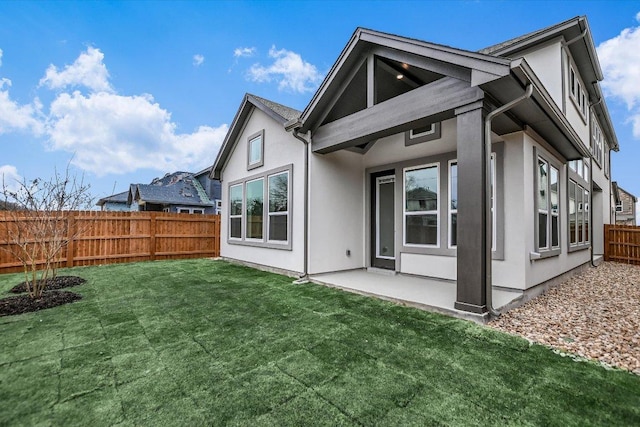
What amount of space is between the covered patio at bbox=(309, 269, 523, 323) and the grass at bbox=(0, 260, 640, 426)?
0.27 m

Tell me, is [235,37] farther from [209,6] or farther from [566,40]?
[566,40]

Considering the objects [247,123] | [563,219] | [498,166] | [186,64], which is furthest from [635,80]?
[186,64]

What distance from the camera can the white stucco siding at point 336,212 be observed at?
6.61 m

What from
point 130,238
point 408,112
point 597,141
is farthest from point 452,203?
point 130,238

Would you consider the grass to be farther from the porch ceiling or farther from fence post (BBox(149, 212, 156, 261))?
fence post (BBox(149, 212, 156, 261))

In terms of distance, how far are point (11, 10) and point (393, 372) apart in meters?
15.2

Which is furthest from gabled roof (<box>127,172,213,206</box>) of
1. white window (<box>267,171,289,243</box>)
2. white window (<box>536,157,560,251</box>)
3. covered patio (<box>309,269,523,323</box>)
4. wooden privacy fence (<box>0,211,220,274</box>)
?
white window (<box>536,157,560,251</box>)

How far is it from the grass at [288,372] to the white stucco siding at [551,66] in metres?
5.82

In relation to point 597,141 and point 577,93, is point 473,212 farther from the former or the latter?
point 597,141

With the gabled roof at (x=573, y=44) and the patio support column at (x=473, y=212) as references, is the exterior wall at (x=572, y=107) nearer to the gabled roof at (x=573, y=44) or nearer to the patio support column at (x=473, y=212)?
the gabled roof at (x=573, y=44)

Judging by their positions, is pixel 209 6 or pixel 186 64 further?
pixel 186 64

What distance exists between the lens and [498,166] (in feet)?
16.8

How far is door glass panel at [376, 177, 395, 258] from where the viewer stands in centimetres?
708

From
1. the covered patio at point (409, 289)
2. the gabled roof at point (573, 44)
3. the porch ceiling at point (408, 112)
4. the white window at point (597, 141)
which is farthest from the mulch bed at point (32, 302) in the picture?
the white window at point (597, 141)
